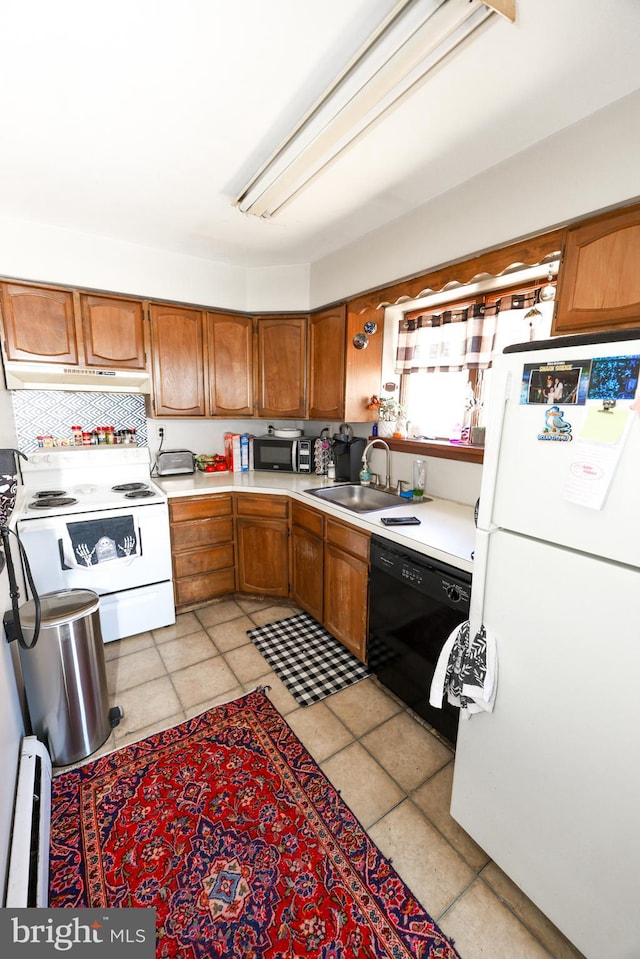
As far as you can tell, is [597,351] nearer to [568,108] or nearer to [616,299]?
[616,299]

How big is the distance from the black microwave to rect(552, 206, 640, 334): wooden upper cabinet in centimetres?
196

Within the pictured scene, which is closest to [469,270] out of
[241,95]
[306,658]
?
[241,95]

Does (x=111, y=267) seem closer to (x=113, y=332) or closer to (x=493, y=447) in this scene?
(x=113, y=332)

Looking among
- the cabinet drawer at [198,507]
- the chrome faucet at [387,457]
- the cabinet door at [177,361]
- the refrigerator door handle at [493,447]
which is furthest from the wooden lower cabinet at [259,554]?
the refrigerator door handle at [493,447]

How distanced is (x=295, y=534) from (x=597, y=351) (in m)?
2.13

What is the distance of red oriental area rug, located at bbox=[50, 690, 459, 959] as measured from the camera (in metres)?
1.12

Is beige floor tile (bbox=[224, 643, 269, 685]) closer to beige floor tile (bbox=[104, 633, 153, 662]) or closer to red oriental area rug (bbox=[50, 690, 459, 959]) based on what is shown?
red oriental area rug (bbox=[50, 690, 459, 959])

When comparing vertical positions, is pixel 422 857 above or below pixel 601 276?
below

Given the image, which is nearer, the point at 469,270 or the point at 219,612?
the point at 469,270

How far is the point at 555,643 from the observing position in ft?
3.27

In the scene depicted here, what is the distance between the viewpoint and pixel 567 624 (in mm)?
968

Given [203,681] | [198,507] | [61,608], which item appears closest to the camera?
[61,608]

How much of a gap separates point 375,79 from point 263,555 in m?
2.51

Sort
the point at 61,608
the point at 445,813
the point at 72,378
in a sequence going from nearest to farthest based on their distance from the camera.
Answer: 1. the point at 445,813
2. the point at 61,608
3. the point at 72,378
